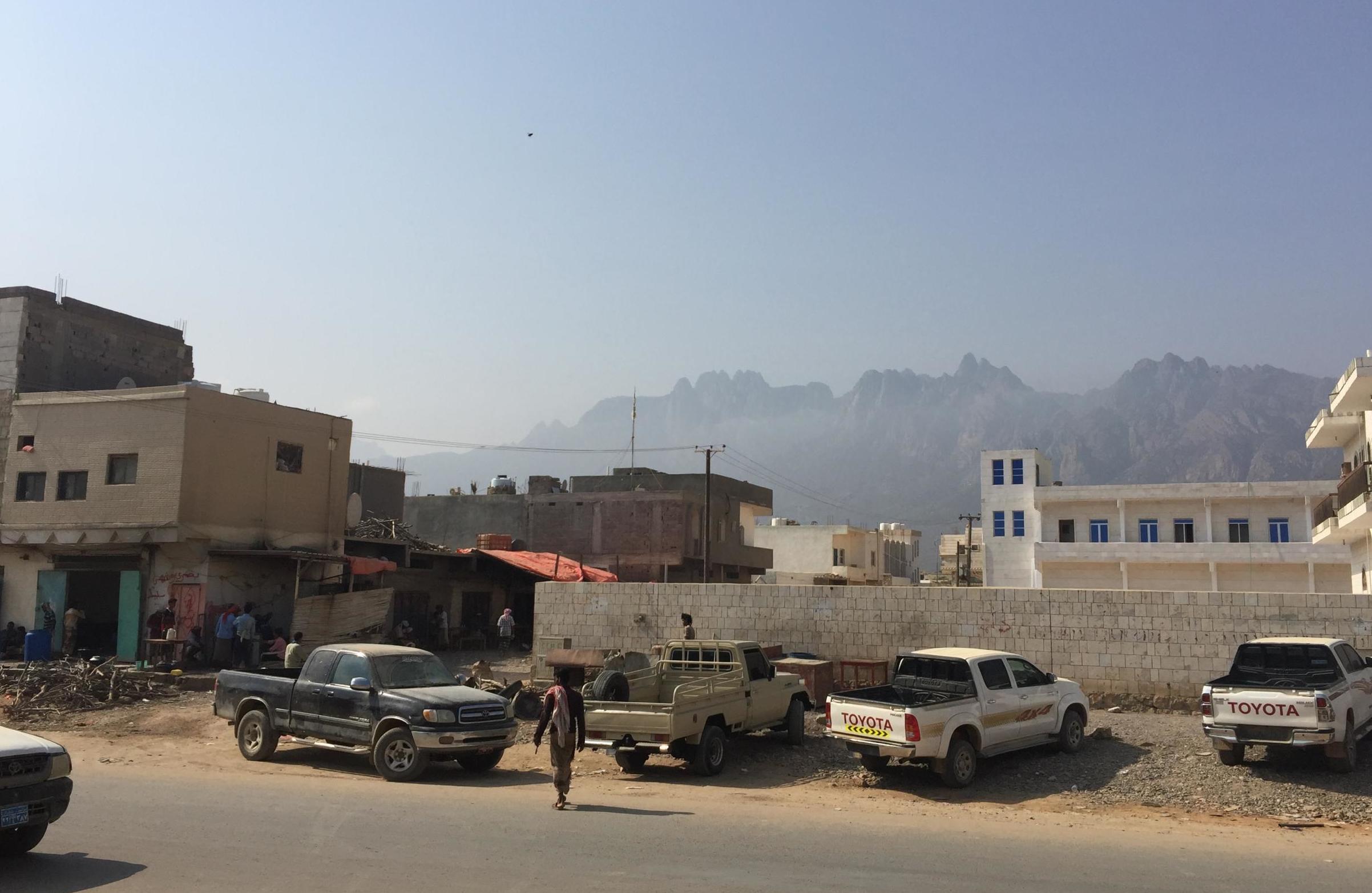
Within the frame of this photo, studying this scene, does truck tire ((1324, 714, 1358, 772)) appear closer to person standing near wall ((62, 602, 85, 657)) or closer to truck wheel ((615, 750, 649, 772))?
truck wheel ((615, 750, 649, 772))

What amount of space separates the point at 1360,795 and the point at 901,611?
370 inches

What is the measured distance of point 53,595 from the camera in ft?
92.3

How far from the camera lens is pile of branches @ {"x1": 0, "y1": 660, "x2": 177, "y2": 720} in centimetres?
2069

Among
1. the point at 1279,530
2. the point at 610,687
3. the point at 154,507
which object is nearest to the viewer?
the point at 610,687

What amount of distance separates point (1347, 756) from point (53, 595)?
30.0 m

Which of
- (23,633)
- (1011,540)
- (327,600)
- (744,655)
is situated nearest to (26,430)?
(23,633)

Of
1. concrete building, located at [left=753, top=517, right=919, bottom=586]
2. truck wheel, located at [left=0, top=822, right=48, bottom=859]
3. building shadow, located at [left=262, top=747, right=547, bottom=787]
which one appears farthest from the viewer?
concrete building, located at [left=753, top=517, right=919, bottom=586]

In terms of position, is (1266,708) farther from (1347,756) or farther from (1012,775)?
(1012,775)

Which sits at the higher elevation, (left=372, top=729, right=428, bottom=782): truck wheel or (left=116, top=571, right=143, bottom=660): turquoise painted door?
(left=116, top=571, right=143, bottom=660): turquoise painted door

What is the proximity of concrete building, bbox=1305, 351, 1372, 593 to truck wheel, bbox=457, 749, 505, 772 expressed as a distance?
24.8 metres

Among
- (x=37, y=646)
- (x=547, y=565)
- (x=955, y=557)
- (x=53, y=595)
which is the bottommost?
(x=37, y=646)

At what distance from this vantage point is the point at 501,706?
14.5 meters

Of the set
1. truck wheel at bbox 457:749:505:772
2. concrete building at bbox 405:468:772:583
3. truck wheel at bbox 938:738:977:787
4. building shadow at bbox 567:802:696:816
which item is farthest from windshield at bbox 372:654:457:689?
concrete building at bbox 405:468:772:583

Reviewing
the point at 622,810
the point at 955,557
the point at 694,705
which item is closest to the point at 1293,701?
the point at 694,705
